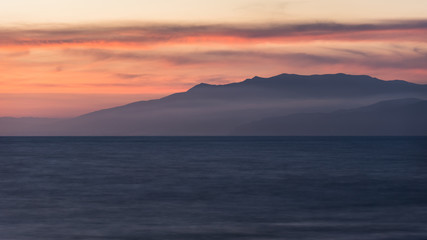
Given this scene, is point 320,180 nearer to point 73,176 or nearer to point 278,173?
point 278,173

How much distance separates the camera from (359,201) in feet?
114

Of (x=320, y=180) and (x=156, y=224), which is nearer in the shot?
(x=156, y=224)

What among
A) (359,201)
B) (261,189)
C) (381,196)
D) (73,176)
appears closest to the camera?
(359,201)

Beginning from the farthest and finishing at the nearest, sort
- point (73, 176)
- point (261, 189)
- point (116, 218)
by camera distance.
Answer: point (73, 176)
point (261, 189)
point (116, 218)

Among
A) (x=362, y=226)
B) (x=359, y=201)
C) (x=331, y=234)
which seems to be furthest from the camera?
(x=359, y=201)

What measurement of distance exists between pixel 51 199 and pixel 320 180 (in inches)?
896

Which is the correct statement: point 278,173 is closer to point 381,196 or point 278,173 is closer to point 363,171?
point 363,171

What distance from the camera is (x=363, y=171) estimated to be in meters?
60.0

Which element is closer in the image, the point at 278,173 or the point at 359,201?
the point at 359,201

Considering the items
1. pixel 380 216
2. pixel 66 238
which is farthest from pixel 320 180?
pixel 66 238

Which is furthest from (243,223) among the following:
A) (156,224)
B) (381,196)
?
(381,196)

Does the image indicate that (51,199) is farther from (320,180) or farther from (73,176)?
(320,180)

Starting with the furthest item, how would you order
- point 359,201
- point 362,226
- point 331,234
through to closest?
point 359,201 → point 362,226 → point 331,234

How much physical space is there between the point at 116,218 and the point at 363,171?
3808cm
